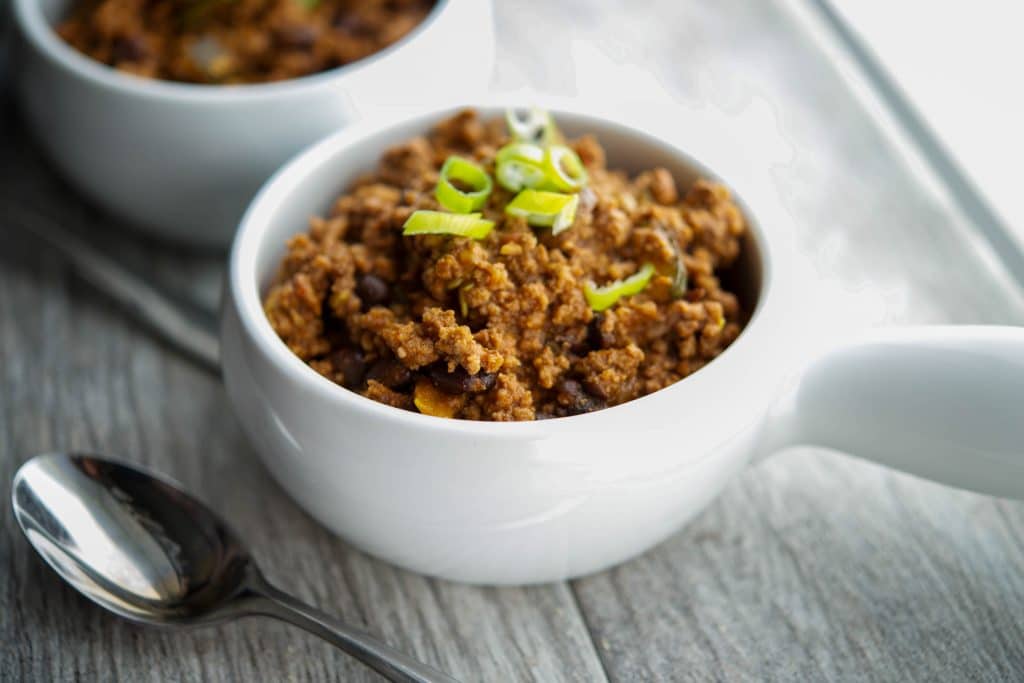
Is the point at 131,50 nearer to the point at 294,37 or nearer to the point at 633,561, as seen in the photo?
the point at 294,37

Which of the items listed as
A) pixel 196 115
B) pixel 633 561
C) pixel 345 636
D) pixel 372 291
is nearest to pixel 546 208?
pixel 372 291

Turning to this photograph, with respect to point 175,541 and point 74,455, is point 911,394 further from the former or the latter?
point 74,455

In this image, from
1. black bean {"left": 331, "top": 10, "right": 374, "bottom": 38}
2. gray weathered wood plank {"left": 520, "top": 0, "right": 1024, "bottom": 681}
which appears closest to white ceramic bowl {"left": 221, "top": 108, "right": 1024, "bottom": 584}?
gray weathered wood plank {"left": 520, "top": 0, "right": 1024, "bottom": 681}

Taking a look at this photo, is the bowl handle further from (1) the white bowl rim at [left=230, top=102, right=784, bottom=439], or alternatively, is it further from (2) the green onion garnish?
(2) the green onion garnish

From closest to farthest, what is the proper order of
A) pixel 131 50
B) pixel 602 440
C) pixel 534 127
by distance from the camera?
pixel 602 440
pixel 534 127
pixel 131 50

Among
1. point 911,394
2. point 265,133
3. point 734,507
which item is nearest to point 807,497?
point 734,507

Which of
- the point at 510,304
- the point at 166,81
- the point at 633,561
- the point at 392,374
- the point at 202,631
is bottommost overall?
the point at 202,631
